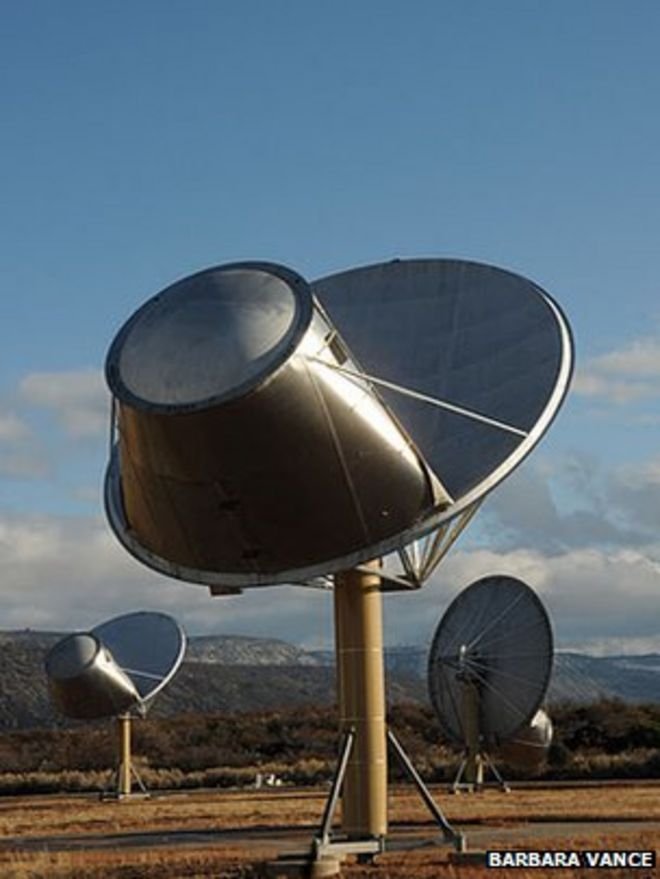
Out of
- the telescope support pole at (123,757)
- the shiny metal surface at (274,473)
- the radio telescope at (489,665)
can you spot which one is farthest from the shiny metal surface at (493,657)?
the shiny metal surface at (274,473)

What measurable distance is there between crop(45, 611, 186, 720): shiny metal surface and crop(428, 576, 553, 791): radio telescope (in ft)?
48.2

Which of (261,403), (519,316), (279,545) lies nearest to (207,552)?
(279,545)

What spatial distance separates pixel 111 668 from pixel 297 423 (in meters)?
44.1

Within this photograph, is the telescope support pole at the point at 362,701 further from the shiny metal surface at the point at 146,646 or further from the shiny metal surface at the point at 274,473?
the shiny metal surface at the point at 146,646

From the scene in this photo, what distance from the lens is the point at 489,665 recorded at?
196 ft

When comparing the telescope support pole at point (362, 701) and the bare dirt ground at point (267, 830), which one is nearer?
the bare dirt ground at point (267, 830)

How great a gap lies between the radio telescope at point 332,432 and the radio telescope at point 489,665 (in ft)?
78.2

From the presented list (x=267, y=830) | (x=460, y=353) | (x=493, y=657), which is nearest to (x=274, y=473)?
(x=460, y=353)

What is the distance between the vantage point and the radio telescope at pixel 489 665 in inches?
2290

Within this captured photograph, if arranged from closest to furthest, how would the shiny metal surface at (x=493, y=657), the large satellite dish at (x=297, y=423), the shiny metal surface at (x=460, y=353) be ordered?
the large satellite dish at (x=297, y=423) < the shiny metal surface at (x=460, y=353) < the shiny metal surface at (x=493, y=657)

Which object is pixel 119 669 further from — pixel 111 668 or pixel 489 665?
pixel 489 665

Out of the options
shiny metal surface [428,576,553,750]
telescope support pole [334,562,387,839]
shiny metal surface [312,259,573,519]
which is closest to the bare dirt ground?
telescope support pole [334,562,387,839]

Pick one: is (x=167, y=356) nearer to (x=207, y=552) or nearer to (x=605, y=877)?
(x=207, y=552)

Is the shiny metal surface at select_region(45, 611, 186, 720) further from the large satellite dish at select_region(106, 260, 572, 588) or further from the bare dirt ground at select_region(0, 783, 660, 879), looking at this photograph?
the large satellite dish at select_region(106, 260, 572, 588)
